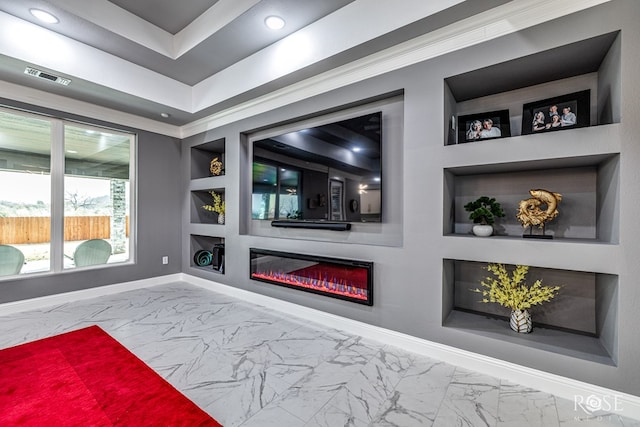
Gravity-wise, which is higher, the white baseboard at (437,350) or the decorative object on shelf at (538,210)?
the decorative object on shelf at (538,210)

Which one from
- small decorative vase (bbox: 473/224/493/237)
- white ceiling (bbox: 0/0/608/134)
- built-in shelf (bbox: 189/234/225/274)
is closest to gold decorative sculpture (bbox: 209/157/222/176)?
white ceiling (bbox: 0/0/608/134)

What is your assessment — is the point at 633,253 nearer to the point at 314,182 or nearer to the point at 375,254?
the point at 375,254

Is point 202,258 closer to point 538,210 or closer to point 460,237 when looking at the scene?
point 460,237

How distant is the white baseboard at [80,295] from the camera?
316cm

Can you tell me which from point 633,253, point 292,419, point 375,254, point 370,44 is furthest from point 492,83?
point 292,419

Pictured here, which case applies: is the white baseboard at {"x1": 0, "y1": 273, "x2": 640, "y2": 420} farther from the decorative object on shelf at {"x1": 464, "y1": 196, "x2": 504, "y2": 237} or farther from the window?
the decorative object on shelf at {"x1": 464, "y1": 196, "x2": 504, "y2": 237}

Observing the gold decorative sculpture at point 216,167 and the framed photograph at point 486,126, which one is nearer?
the framed photograph at point 486,126

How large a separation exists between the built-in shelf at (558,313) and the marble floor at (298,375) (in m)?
0.32

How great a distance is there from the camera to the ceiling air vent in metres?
2.76

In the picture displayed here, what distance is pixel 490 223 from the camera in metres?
2.26

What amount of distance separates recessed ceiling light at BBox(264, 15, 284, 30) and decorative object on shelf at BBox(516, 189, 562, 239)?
2.55 meters

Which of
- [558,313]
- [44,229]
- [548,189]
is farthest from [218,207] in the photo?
[558,313]

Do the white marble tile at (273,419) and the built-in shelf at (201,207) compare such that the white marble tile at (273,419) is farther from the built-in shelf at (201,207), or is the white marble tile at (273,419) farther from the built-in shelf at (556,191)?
the built-in shelf at (201,207)

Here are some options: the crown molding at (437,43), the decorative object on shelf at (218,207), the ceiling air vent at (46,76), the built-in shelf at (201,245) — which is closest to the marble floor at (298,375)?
the built-in shelf at (201,245)
